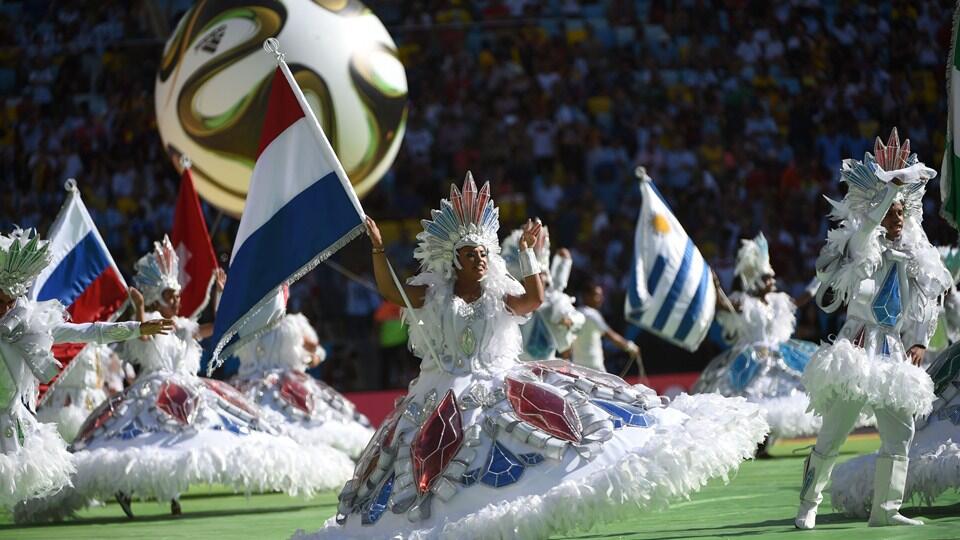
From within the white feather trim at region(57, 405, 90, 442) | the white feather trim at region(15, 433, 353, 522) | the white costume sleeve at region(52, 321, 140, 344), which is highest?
the white costume sleeve at region(52, 321, 140, 344)

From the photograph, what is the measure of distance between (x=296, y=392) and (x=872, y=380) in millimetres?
7423

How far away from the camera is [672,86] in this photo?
23.0m

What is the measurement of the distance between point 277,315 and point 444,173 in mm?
12021

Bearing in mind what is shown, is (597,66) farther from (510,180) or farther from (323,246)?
(323,246)

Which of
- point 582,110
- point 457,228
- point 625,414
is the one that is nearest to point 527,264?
point 457,228

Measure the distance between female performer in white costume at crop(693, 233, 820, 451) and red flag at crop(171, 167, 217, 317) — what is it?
4.71 m

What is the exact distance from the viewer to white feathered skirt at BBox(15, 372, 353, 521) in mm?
10562

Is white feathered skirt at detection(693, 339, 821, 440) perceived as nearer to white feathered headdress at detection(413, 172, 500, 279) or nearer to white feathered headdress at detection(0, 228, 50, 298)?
white feathered headdress at detection(413, 172, 500, 279)

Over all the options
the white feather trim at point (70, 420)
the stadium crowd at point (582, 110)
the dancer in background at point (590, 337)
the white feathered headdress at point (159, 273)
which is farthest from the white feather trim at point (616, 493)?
the stadium crowd at point (582, 110)

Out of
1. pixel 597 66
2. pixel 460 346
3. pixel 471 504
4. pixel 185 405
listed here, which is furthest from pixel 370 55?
pixel 597 66

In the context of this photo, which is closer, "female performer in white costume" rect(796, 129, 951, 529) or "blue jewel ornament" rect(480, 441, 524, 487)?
"blue jewel ornament" rect(480, 441, 524, 487)

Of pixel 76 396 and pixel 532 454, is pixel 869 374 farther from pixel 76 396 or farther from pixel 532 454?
pixel 76 396

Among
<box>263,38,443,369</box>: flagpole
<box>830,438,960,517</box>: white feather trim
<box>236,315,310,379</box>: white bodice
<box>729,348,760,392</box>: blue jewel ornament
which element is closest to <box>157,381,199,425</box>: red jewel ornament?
<box>236,315,310,379</box>: white bodice

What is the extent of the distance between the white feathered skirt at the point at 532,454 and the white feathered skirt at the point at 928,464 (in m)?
1.50
